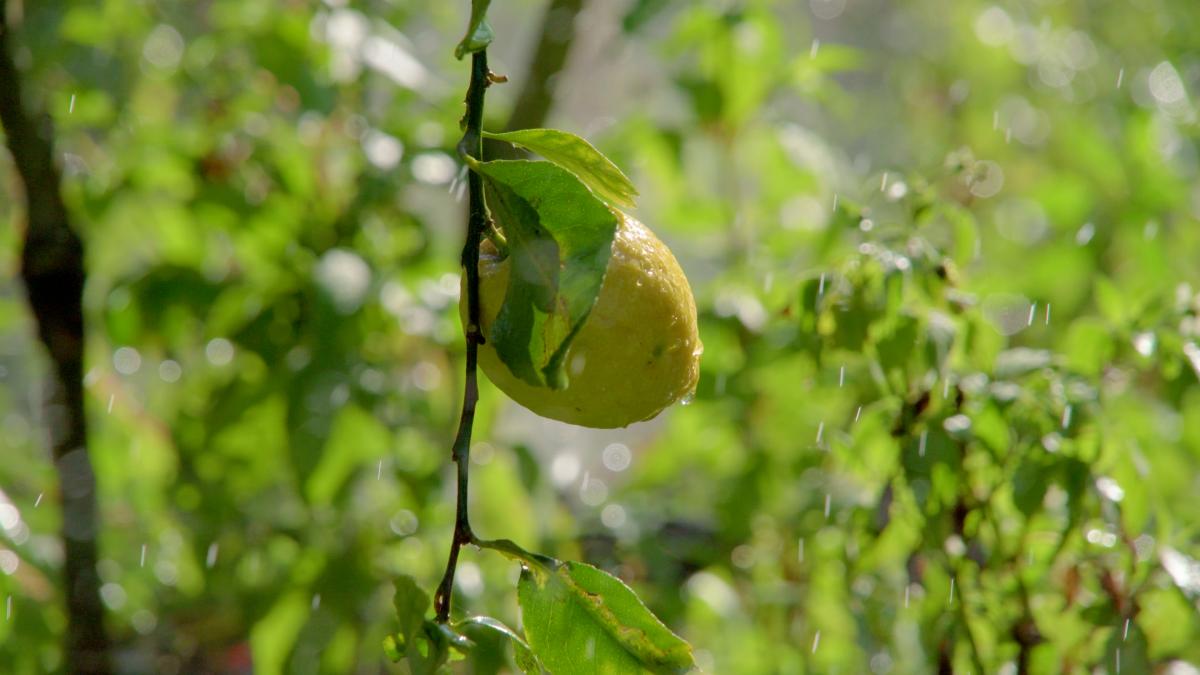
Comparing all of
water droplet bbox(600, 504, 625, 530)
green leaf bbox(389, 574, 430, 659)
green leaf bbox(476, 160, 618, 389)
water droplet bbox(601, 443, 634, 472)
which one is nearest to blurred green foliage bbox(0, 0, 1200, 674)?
water droplet bbox(600, 504, 625, 530)

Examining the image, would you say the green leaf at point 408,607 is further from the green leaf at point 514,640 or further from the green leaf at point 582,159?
the green leaf at point 582,159

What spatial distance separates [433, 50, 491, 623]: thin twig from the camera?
1.47ft

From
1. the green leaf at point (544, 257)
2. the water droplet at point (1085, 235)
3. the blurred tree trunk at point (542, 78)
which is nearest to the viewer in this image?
the green leaf at point (544, 257)

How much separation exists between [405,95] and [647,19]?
26 cm

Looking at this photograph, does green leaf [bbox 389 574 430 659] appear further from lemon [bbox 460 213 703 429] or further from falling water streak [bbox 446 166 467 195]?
falling water streak [bbox 446 166 467 195]

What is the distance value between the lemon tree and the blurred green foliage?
0.59 ft

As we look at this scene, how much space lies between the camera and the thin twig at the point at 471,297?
449 mm

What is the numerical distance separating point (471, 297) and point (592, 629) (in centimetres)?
13

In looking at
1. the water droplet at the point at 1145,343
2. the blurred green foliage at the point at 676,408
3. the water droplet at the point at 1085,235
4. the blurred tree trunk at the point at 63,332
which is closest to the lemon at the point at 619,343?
the blurred green foliage at the point at 676,408

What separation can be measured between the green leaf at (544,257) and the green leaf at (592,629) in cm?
9

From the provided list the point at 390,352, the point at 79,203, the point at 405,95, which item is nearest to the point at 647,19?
the point at 405,95

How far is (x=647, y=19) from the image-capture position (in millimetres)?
907

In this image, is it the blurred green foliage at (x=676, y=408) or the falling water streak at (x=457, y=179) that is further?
the falling water streak at (x=457, y=179)

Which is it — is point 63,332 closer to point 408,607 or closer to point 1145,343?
point 408,607
